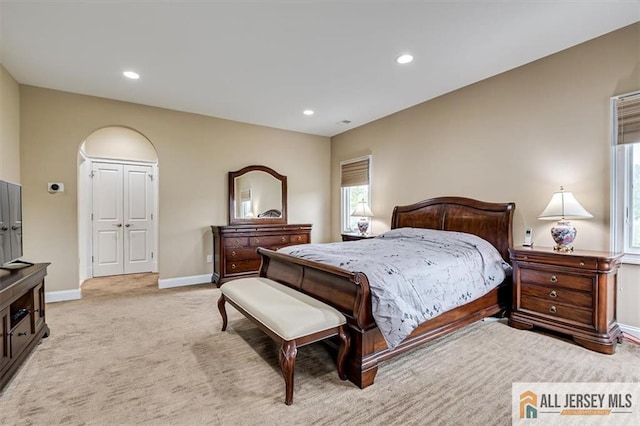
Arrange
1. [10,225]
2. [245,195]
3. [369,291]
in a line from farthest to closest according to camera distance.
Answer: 1. [245,195]
2. [10,225]
3. [369,291]

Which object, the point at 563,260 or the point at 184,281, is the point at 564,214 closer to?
the point at 563,260

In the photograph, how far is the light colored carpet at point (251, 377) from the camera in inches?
69.1

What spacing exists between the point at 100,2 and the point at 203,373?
2861 mm

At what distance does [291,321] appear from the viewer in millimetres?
1944

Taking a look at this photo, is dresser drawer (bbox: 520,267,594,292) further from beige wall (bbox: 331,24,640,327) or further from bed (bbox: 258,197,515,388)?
beige wall (bbox: 331,24,640,327)

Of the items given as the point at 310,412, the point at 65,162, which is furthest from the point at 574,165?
the point at 65,162

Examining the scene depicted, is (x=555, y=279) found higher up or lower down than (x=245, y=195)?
lower down

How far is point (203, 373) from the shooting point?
220 centimetres

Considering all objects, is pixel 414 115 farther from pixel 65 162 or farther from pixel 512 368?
pixel 65 162

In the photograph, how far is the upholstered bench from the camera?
186 cm

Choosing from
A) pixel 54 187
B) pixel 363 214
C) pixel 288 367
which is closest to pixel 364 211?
pixel 363 214

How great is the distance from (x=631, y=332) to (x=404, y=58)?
3.27 m

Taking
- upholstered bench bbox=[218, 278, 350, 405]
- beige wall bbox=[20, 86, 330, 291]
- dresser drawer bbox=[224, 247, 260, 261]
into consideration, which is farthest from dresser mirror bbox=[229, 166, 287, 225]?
upholstered bench bbox=[218, 278, 350, 405]

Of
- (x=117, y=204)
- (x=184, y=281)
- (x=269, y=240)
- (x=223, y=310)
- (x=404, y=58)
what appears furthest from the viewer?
(x=117, y=204)
